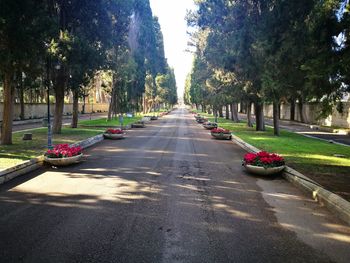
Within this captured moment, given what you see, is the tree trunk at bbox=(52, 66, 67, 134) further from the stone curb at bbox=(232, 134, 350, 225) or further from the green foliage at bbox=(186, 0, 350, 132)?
the stone curb at bbox=(232, 134, 350, 225)

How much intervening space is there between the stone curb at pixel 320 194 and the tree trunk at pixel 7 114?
1225 centimetres

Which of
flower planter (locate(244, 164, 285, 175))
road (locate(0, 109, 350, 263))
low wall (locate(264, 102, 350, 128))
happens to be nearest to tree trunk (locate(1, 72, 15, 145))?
road (locate(0, 109, 350, 263))

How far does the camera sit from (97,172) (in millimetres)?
11203

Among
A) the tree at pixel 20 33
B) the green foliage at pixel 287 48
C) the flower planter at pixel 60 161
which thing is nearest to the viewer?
the green foliage at pixel 287 48

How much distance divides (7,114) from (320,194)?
1404cm

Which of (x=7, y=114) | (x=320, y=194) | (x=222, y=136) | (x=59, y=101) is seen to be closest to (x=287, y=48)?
(x=320, y=194)

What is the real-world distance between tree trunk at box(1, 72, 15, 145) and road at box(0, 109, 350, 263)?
6.72m

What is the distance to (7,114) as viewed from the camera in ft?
55.9

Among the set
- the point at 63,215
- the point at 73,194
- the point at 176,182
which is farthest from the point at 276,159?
the point at 63,215

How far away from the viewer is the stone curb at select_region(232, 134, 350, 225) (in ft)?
23.4

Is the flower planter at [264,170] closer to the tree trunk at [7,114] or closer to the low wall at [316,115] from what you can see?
the low wall at [316,115]

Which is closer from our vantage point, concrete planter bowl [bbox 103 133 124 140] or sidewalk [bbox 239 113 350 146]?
concrete planter bowl [bbox 103 133 124 140]

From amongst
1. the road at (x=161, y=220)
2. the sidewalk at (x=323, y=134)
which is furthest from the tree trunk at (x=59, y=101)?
the sidewalk at (x=323, y=134)

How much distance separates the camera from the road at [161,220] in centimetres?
A: 516
